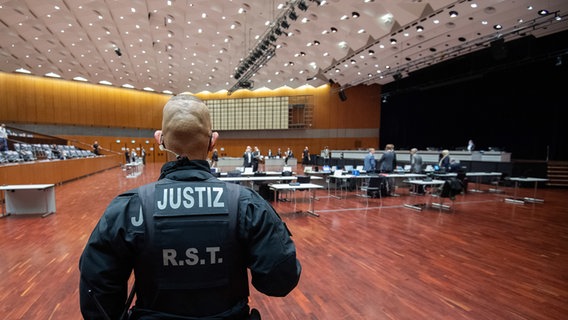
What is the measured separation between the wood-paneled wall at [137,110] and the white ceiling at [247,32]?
109 inches

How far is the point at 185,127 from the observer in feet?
3.30

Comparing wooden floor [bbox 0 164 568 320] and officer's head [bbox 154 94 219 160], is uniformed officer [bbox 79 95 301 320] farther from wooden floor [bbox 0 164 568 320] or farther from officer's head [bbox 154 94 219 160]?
wooden floor [bbox 0 164 568 320]

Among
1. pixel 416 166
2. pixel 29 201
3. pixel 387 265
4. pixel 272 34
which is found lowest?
pixel 387 265

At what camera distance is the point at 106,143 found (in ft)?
74.9

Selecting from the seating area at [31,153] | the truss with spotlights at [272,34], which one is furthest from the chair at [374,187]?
the seating area at [31,153]

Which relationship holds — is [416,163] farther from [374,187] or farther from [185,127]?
[185,127]

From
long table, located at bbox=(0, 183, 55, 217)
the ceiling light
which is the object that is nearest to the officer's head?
long table, located at bbox=(0, 183, 55, 217)

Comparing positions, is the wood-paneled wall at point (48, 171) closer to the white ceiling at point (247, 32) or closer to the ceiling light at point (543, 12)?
the white ceiling at point (247, 32)

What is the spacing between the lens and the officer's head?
39.7 inches

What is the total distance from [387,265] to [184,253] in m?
3.53

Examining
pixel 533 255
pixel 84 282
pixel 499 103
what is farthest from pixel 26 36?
pixel 499 103

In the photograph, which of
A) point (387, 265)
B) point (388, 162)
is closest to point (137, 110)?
point (388, 162)

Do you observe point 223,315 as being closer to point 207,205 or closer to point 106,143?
point 207,205

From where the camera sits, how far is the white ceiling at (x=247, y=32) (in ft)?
31.0
